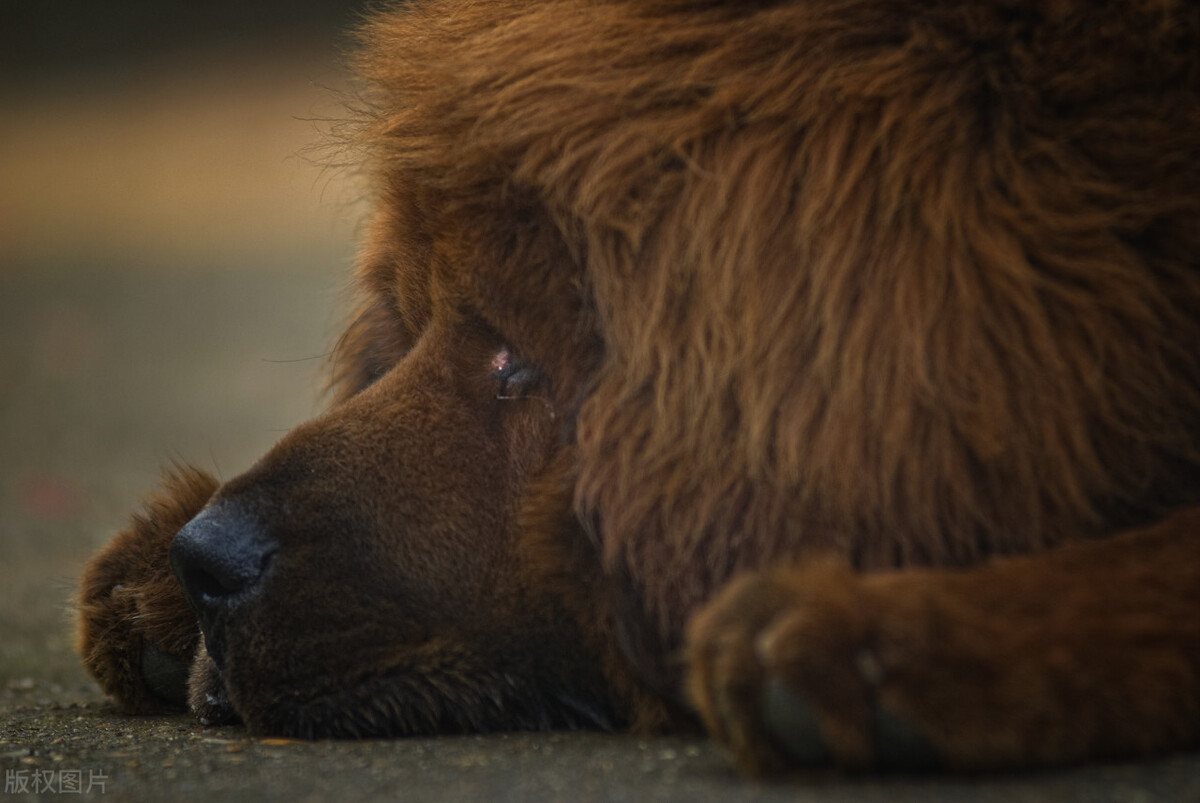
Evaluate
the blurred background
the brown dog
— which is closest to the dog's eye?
the brown dog

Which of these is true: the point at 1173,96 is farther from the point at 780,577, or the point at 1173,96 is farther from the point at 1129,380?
the point at 780,577

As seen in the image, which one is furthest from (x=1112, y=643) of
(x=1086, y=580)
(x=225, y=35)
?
(x=225, y=35)

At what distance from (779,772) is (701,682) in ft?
0.35

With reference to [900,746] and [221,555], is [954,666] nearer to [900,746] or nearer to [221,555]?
[900,746]

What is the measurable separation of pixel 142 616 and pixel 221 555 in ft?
1.25

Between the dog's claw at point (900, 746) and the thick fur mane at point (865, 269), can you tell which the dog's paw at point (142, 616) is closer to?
the thick fur mane at point (865, 269)

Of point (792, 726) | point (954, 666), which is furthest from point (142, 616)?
point (954, 666)

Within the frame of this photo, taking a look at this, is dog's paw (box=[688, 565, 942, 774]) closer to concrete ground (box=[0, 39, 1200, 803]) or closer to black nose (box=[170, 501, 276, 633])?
concrete ground (box=[0, 39, 1200, 803])

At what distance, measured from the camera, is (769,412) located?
1422 millimetres

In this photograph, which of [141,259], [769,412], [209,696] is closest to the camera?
[769,412]

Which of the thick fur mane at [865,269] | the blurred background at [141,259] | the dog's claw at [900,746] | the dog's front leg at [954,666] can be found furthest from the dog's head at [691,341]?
the blurred background at [141,259]

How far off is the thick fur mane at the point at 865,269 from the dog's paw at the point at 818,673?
173 millimetres

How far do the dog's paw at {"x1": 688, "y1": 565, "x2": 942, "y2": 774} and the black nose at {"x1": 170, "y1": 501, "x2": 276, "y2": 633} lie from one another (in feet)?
2.06

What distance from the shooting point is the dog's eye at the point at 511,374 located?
5.32 feet
